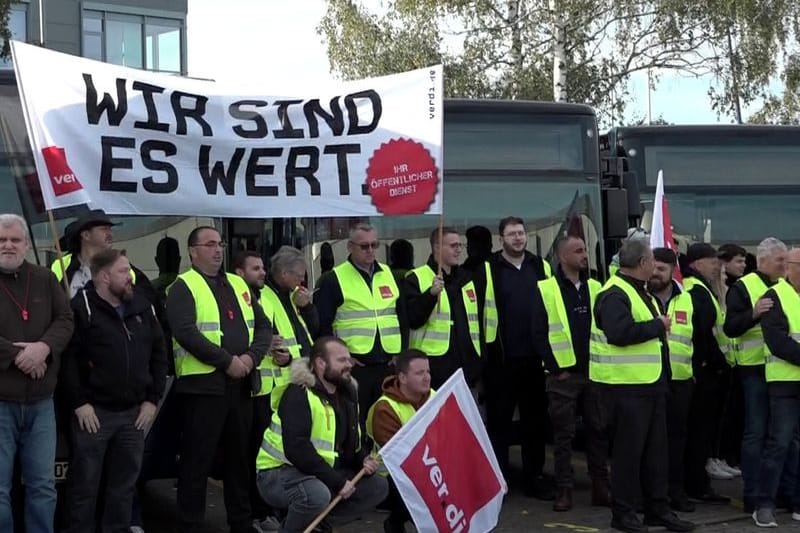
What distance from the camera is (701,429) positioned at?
32.7ft

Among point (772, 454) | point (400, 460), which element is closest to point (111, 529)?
point (400, 460)

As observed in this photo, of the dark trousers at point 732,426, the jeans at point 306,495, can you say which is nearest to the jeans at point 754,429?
the dark trousers at point 732,426

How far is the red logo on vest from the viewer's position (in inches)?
307

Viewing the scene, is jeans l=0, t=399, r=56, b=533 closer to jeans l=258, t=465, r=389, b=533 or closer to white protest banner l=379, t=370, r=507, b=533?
jeans l=258, t=465, r=389, b=533

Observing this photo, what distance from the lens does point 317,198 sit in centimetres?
879

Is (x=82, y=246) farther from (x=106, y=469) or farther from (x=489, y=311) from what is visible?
Answer: (x=489, y=311)

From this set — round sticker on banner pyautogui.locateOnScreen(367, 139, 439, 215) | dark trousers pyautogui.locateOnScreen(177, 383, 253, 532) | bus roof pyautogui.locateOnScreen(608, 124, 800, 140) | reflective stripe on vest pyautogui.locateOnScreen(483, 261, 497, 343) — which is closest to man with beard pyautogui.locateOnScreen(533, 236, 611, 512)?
reflective stripe on vest pyautogui.locateOnScreen(483, 261, 497, 343)

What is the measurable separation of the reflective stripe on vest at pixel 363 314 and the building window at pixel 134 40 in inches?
1192

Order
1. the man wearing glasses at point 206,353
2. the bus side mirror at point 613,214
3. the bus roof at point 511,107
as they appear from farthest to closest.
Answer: the bus side mirror at point 613,214 < the bus roof at point 511,107 < the man wearing glasses at point 206,353

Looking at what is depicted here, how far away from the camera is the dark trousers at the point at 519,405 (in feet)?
32.9

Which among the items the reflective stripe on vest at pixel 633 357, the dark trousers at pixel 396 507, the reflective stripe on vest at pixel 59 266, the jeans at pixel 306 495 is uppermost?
the reflective stripe on vest at pixel 59 266

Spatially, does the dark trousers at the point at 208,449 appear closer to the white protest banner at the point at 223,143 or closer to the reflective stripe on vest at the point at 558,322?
the white protest banner at the point at 223,143

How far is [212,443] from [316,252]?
1.91 metres

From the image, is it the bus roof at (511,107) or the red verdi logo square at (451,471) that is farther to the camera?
the bus roof at (511,107)
